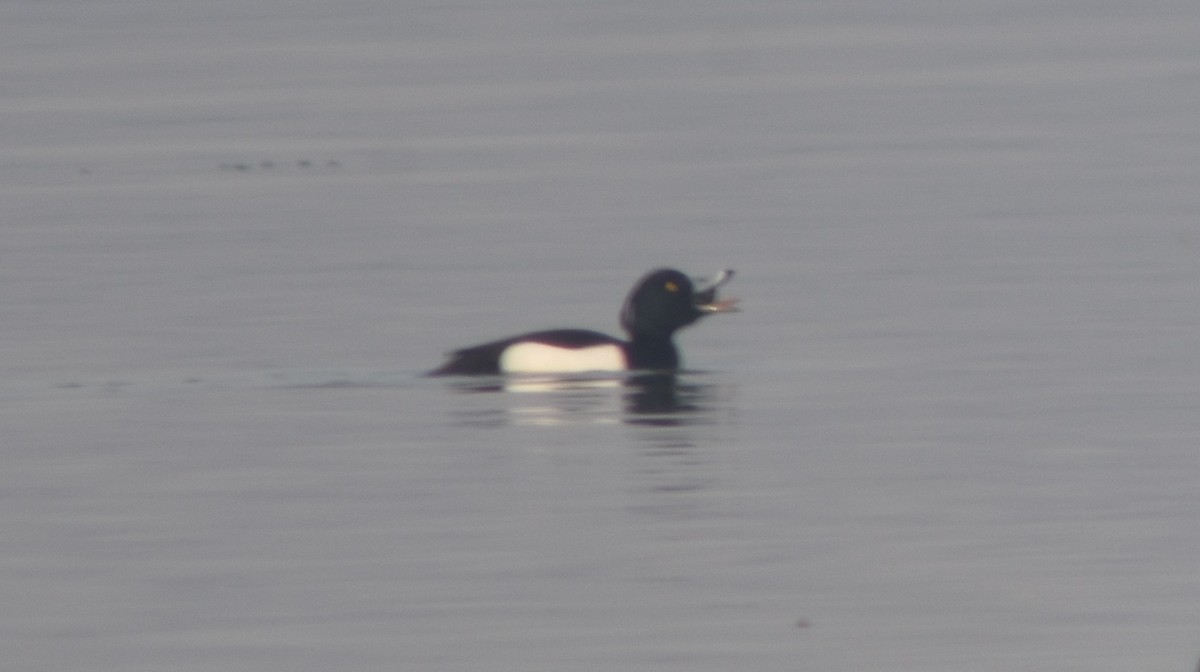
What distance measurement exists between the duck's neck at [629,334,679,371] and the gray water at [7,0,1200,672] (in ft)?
0.46

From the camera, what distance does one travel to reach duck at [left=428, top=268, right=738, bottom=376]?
49.8 feet

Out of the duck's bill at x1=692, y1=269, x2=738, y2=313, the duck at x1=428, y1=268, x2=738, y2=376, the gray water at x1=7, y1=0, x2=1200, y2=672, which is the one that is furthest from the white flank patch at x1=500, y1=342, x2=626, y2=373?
the duck's bill at x1=692, y1=269, x2=738, y2=313

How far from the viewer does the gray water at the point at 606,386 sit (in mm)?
9312

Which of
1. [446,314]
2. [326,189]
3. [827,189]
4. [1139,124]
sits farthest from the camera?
[1139,124]

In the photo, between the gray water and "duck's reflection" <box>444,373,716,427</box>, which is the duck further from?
the gray water

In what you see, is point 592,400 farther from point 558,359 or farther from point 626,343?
point 626,343

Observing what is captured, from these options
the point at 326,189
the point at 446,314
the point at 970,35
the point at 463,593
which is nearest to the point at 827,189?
the point at 326,189

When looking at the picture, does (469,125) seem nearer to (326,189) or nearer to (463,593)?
(326,189)

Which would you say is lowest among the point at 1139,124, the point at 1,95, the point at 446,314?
the point at 446,314

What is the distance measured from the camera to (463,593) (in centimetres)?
963

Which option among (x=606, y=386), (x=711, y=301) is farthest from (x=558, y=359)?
(x=711, y=301)

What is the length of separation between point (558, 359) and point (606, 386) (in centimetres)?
26

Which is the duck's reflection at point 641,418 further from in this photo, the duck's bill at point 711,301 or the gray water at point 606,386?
the duck's bill at point 711,301

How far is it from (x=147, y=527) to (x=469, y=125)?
1994 cm
